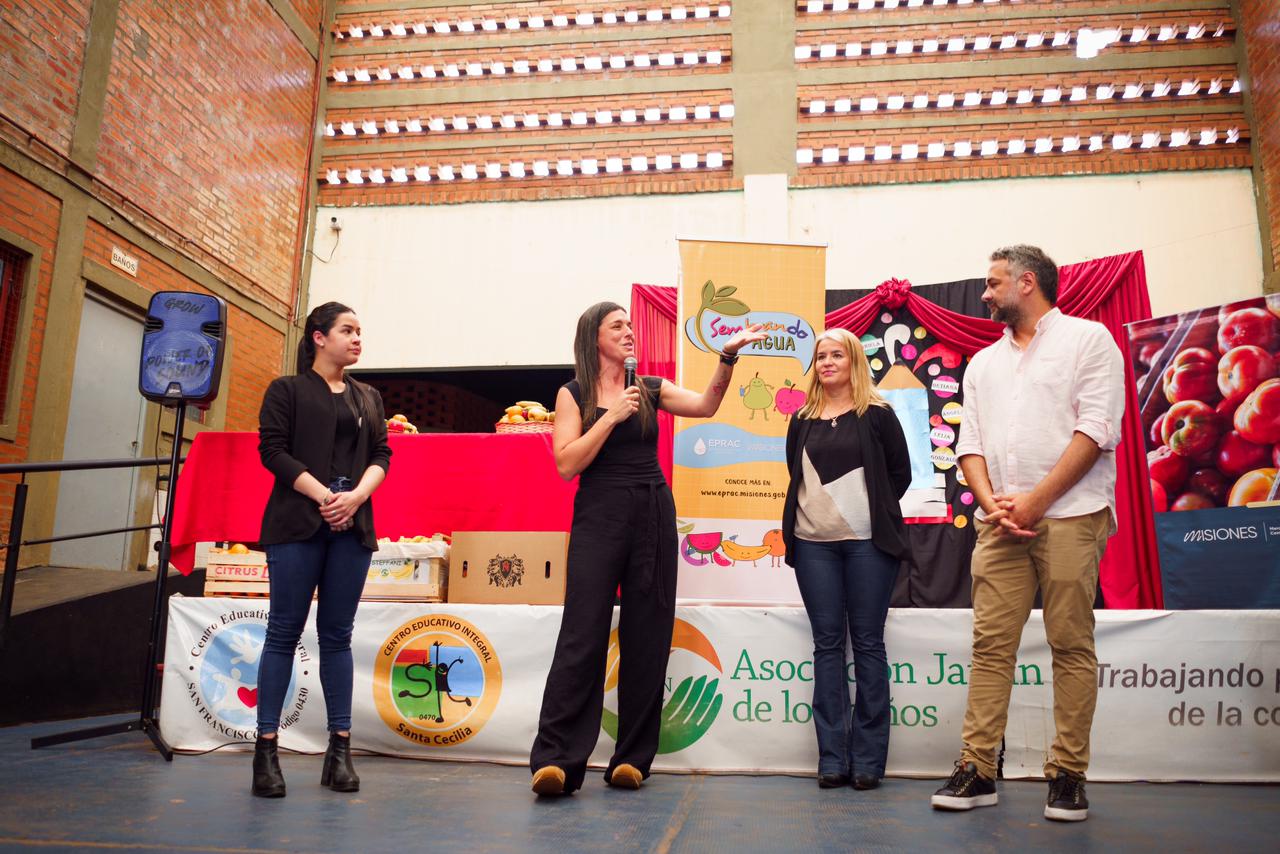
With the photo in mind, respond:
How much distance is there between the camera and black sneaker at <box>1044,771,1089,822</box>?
224cm

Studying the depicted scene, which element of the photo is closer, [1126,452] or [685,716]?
[685,716]

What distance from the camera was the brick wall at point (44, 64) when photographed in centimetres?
556

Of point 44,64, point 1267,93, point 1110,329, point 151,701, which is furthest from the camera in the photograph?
point 1267,93

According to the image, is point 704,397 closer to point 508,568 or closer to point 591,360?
→ point 591,360

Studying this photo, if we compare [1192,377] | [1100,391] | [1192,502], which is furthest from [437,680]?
[1192,377]

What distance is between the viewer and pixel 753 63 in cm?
860

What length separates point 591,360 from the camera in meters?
2.80

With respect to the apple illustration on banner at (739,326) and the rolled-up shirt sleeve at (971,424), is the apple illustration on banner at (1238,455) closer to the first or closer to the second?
the apple illustration on banner at (739,326)

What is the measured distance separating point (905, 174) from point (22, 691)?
7.59 m

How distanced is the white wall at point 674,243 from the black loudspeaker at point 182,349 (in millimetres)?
4704

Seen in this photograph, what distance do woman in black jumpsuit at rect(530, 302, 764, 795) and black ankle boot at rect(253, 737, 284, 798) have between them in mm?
711

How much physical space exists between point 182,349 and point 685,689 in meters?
2.42

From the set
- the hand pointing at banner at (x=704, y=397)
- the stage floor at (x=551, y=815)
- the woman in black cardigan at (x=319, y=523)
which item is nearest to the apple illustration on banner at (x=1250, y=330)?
the stage floor at (x=551, y=815)

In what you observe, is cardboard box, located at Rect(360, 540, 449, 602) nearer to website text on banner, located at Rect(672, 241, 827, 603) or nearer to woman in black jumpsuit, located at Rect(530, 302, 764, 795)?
woman in black jumpsuit, located at Rect(530, 302, 764, 795)
